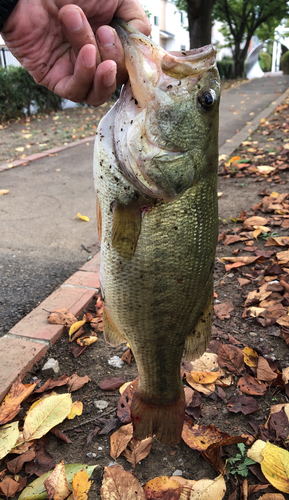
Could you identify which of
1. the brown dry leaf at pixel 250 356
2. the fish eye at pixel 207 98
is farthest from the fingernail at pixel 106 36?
the brown dry leaf at pixel 250 356

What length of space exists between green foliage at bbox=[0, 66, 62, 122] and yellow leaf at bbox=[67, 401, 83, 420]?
35.4 ft

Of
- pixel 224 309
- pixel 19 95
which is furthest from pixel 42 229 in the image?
pixel 19 95

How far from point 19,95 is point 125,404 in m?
11.9

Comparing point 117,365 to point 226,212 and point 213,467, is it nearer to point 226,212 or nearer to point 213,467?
point 213,467

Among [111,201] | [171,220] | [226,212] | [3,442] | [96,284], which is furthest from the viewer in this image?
[226,212]

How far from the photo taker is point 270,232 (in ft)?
13.6

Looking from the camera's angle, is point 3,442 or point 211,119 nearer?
point 211,119

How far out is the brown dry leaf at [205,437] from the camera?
6.49ft

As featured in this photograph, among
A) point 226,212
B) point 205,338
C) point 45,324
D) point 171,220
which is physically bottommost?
point 226,212

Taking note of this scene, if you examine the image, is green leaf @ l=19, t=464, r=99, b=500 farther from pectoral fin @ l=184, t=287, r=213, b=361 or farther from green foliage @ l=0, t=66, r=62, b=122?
green foliage @ l=0, t=66, r=62, b=122

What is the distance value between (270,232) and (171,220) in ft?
9.52

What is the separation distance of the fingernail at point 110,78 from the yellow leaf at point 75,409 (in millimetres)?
1699

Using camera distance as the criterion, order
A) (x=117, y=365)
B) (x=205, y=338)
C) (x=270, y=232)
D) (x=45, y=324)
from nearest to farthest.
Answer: (x=205, y=338) → (x=117, y=365) → (x=45, y=324) → (x=270, y=232)

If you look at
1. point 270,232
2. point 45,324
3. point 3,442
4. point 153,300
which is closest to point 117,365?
point 45,324
